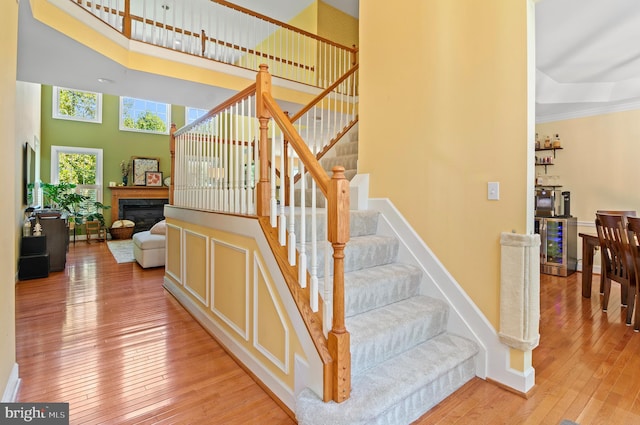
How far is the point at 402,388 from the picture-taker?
1.64m

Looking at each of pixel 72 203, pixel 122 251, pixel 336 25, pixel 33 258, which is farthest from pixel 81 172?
pixel 336 25

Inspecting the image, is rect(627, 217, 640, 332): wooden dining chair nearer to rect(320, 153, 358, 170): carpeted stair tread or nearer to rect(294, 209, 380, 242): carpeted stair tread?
rect(294, 209, 380, 242): carpeted stair tread

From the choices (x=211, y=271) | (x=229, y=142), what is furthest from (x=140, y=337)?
(x=229, y=142)

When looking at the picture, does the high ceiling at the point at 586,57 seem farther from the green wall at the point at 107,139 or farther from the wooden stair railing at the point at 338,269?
the green wall at the point at 107,139

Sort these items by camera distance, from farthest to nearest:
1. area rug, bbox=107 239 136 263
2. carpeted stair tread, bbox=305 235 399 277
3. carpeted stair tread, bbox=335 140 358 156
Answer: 1. area rug, bbox=107 239 136 263
2. carpeted stair tread, bbox=335 140 358 156
3. carpeted stair tread, bbox=305 235 399 277

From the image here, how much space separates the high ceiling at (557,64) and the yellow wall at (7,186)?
1.73 metres

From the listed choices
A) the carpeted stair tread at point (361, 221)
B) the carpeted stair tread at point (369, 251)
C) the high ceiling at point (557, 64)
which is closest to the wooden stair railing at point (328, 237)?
the carpeted stair tread at point (369, 251)

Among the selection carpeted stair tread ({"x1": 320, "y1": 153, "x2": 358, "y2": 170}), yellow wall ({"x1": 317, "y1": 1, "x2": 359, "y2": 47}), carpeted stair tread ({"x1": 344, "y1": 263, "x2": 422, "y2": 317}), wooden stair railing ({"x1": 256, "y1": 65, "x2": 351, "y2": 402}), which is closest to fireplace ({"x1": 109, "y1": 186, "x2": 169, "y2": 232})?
yellow wall ({"x1": 317, "y1": 1, "x2": 359, "y2": 47})

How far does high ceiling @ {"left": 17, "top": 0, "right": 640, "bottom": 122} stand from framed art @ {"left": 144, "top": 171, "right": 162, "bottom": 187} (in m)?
4.18

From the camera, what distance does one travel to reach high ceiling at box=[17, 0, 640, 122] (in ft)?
9.32

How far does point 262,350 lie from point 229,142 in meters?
1.68

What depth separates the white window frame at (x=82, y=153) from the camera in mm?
8008

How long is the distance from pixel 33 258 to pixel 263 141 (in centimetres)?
439

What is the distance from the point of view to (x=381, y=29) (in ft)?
9.30
